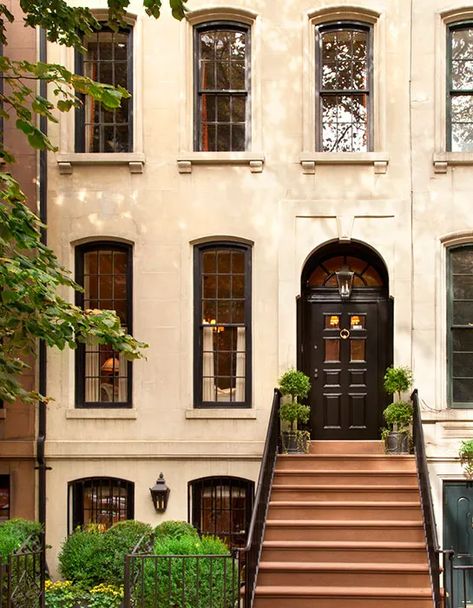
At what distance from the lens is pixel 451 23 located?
516 inches

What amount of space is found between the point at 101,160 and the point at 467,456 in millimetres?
7112

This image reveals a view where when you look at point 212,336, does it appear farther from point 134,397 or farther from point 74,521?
point 74,521

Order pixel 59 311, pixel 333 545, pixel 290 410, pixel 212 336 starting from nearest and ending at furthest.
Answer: pixel 59 311 → pixel 333 545 → pixel 290 410 → pixel 212 336

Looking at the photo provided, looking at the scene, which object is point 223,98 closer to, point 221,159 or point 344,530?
point 221,159

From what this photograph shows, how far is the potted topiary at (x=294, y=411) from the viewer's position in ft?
40.8

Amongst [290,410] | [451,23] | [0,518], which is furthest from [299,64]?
[0,518]

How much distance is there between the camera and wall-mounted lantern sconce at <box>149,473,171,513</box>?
41.6 ft

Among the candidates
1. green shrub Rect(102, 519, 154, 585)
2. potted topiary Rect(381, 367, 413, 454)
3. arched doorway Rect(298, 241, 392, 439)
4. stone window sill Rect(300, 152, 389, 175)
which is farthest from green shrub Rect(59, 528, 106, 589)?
stone window sill Rect(300, 152, 389, 175)

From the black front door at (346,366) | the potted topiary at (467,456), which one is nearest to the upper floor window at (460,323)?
the potted topiary at (467,456)

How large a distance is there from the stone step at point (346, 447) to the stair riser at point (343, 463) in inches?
19.2

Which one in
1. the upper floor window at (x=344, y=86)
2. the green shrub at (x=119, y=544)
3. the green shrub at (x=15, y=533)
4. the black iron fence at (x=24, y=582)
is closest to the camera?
the black iron fence at (x=24, y=582)

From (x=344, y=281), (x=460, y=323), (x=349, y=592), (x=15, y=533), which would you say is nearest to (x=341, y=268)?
(x=344, y=281)

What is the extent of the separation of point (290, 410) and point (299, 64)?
537 cm

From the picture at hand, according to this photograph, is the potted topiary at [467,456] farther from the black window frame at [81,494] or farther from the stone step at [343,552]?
the black window frame at [81,494]
